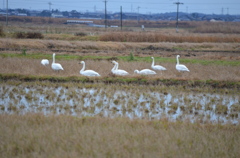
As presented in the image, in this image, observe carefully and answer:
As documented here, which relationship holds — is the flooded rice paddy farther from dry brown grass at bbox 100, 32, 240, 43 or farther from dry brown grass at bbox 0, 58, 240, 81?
dry brown grass at bbox 100, 32, 240, 43

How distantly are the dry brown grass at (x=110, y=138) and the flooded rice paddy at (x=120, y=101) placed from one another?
1113 mm

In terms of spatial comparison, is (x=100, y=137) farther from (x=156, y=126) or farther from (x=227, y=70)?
(x=227, y=70)

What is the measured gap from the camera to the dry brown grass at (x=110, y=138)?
673 cm

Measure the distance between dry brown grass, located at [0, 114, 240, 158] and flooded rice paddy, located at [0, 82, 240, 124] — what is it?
111 cm

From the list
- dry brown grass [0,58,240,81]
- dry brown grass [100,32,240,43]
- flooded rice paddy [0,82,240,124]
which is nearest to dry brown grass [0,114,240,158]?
flooded rice paddy [0,82,240,124]

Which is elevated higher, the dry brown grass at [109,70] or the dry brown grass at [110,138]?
the dry brown grass at [109,70]

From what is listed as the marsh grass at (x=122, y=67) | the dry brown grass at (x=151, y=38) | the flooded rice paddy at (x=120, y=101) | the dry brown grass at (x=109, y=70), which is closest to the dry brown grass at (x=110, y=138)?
the flooded rice paddy at (x=120, y=101)

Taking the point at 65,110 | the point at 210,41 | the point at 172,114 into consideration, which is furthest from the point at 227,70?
the point at 210,41

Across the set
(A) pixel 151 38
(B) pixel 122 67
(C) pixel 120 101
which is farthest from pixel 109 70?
(A) pixel 151 38

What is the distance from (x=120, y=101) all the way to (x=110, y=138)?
4.57m

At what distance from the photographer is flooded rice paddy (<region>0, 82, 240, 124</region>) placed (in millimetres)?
10391

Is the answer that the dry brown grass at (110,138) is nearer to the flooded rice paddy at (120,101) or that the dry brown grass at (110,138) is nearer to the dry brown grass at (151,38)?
the flooded rice paddy at (120,101)

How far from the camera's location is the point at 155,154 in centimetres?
670

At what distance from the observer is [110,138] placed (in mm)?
7414
